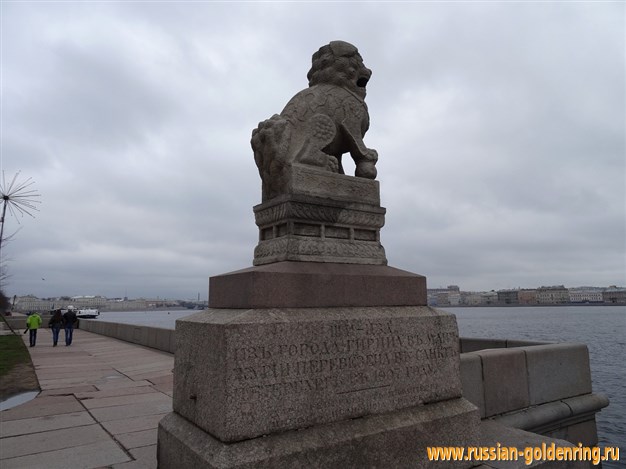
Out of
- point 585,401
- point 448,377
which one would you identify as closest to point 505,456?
point 448,377

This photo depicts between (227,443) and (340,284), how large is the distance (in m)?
1.64

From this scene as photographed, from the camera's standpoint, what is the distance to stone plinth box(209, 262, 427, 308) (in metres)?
3.54

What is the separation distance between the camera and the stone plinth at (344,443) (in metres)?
3.03

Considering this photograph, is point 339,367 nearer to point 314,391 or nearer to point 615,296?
point 314,391

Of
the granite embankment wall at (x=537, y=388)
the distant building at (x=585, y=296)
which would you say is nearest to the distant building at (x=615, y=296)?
the distant building at (x=585, y=296)

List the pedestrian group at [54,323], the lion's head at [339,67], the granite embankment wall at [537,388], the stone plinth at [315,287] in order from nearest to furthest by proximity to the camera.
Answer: the stone plinth at [315,287]
the lion's head at [339,67]
the granite embankment wall at [537,388]
the pedestrian group at [54,323]

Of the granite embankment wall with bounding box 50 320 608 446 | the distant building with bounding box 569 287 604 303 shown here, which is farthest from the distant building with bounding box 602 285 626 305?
the granite embankment wall with bounding box 50 320 608 446

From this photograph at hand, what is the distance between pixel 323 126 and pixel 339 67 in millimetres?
949

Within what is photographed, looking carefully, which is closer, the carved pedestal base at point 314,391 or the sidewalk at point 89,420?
the carved pedestal base at point 314,391

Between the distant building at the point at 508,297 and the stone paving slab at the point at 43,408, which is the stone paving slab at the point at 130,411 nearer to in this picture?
the stone paving slab at the point at 43,408

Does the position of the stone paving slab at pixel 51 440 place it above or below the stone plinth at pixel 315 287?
below

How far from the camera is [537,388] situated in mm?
6211

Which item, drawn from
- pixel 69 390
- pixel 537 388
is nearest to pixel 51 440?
pixel 69 390

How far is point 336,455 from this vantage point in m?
3.32
